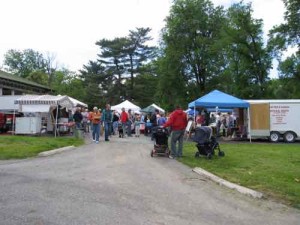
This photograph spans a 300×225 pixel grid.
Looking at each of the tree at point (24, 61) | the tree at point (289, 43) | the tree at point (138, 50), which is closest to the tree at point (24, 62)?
the tree at point (24, 61)

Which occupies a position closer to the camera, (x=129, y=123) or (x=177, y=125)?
(x=177, y=125)

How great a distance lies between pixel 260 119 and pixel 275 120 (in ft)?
3.16

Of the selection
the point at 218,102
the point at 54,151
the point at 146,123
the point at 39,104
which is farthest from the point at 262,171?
the point at 146,123

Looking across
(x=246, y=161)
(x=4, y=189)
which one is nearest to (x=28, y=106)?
(x=246, y=161)

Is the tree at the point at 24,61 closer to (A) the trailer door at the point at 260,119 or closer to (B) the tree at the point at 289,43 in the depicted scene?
(B) the tree at the point at 289,43

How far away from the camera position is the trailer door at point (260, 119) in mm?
27891

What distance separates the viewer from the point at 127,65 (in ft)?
244

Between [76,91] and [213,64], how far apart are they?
39051 millimetres

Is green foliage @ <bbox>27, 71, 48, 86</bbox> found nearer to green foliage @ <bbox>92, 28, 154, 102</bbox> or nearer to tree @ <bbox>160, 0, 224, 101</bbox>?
green foliage @ <bbox>92, 28, 154, 102</bbox>

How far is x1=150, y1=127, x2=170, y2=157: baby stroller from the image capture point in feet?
51.8

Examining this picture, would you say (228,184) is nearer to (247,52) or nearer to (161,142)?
(161,142)

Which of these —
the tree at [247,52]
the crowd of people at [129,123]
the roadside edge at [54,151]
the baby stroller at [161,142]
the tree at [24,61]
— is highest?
the tree at [24,61]

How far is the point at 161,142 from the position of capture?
52.2ft

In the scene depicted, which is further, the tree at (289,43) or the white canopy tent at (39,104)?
the tree at (289,43)
